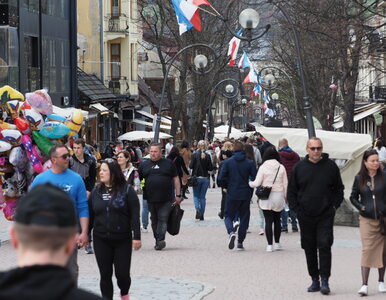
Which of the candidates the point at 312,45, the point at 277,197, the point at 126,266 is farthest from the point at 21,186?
the point at 312,45

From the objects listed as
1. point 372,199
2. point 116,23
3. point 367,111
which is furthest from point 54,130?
point 367,111

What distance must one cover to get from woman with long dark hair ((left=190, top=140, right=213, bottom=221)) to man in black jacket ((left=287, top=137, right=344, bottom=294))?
926 cm

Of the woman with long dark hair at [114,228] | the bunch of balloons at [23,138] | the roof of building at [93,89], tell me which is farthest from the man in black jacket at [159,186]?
the roof of building at [93,89]

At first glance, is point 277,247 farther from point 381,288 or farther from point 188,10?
point 188,10

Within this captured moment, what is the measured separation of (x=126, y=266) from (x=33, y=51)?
2891 centimetres

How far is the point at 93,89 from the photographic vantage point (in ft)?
162

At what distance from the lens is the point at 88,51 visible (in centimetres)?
5372

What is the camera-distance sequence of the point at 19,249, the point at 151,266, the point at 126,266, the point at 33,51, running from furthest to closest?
the point at 33,51
the point at 151,266
the point at 126,266
the point at 19,249

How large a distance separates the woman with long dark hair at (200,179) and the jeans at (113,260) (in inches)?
443

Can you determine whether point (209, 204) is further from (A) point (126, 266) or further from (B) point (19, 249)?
(B) point (19, 249)

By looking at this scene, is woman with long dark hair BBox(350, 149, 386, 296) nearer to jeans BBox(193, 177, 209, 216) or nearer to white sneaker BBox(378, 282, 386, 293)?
white sneaker BBox(378, 282, 386, 293)

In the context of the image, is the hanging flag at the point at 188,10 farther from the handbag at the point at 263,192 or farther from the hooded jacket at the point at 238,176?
the handbag at the point at 263,192

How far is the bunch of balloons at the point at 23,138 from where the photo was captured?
580 inches

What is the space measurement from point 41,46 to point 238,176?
23.4m
